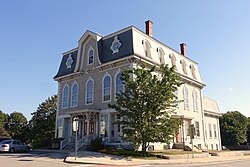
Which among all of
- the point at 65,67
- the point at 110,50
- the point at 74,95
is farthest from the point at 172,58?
the point at 65,67

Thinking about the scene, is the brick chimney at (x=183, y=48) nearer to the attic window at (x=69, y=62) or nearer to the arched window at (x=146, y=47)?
the arched window at (x=146, y=47)

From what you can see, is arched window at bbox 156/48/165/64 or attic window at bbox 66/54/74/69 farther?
attic window at bbox 66/54/74/69

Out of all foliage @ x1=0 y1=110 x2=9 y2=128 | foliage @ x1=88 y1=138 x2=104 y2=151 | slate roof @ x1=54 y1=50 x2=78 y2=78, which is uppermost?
slate roof @ x1=54 y1=50 x2=78 y2=78

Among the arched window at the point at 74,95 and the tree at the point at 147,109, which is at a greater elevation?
the arched window at the point at 74,95

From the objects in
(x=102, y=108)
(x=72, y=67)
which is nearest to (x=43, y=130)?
(x=72, y=67)

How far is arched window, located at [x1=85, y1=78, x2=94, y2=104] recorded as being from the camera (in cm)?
2642

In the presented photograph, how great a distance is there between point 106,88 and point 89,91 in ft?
9.03

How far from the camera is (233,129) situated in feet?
158

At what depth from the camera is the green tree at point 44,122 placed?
38.2m

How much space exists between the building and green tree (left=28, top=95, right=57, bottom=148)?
9.93m

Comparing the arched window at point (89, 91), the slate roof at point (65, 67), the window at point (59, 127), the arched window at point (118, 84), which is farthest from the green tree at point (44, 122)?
the arched window at point (118, 84)

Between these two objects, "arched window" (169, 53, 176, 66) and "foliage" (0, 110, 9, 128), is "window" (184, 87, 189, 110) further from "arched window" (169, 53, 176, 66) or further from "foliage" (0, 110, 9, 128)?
"foliage" (0, 110, 9, 128)

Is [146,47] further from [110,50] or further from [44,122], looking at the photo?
[44,122]

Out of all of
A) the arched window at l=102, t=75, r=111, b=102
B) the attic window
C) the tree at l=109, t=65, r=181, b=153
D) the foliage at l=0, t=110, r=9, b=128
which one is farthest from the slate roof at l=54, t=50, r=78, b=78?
the foliage at l=0, t=110, r=9, b=128
